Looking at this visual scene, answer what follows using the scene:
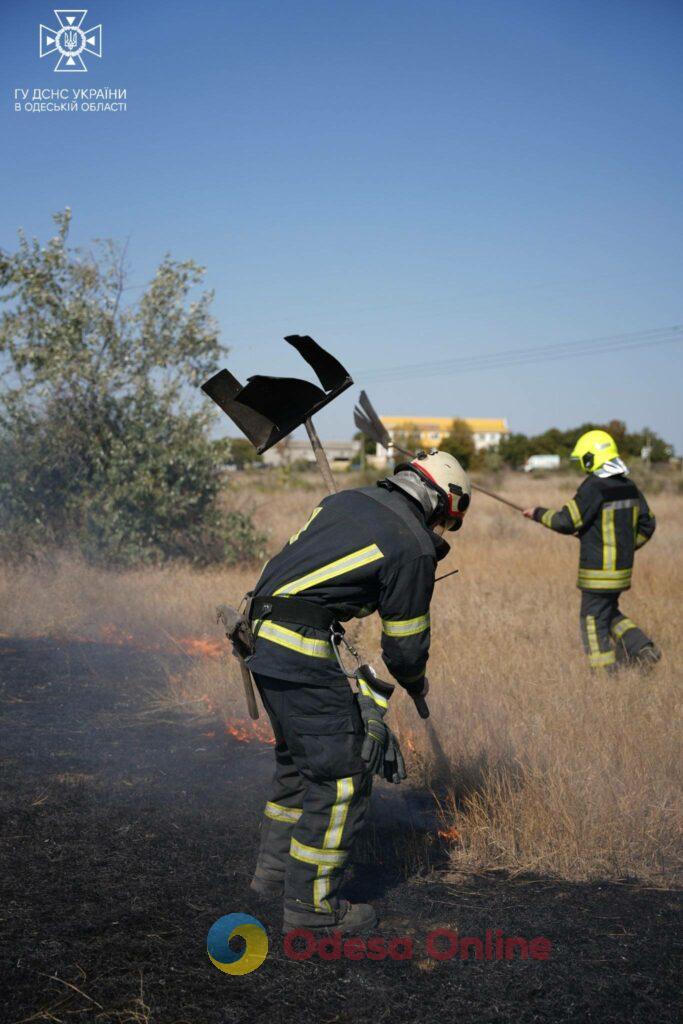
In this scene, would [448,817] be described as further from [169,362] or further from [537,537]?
[537,537]

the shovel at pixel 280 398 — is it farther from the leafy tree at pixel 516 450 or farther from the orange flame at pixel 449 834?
Answer: the leafy tree at pixel 516 450

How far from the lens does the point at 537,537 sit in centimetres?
1641

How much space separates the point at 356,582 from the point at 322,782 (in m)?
0.77

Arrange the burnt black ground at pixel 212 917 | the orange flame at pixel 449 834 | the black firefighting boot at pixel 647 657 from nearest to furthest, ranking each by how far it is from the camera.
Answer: the burnt black ground at pixel 212 917 < the orange flame at pixel 449 834 < the black firefighting boot at pixel 647 657

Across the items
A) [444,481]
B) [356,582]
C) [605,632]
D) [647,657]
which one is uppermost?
[444,481]

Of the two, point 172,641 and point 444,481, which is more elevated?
point 444,481

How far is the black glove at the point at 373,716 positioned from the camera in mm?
3410

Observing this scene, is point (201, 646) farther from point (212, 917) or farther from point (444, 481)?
point (444, 481)

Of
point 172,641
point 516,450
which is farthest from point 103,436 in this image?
point 516,450

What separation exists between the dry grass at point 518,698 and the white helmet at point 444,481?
152cm

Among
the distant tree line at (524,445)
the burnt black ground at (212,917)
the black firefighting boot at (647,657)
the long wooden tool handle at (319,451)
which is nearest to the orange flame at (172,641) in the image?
the burnt black ground at (212,917)

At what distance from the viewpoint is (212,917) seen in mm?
3410

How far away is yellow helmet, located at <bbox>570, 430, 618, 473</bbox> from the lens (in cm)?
710

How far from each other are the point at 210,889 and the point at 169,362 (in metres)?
10.7
